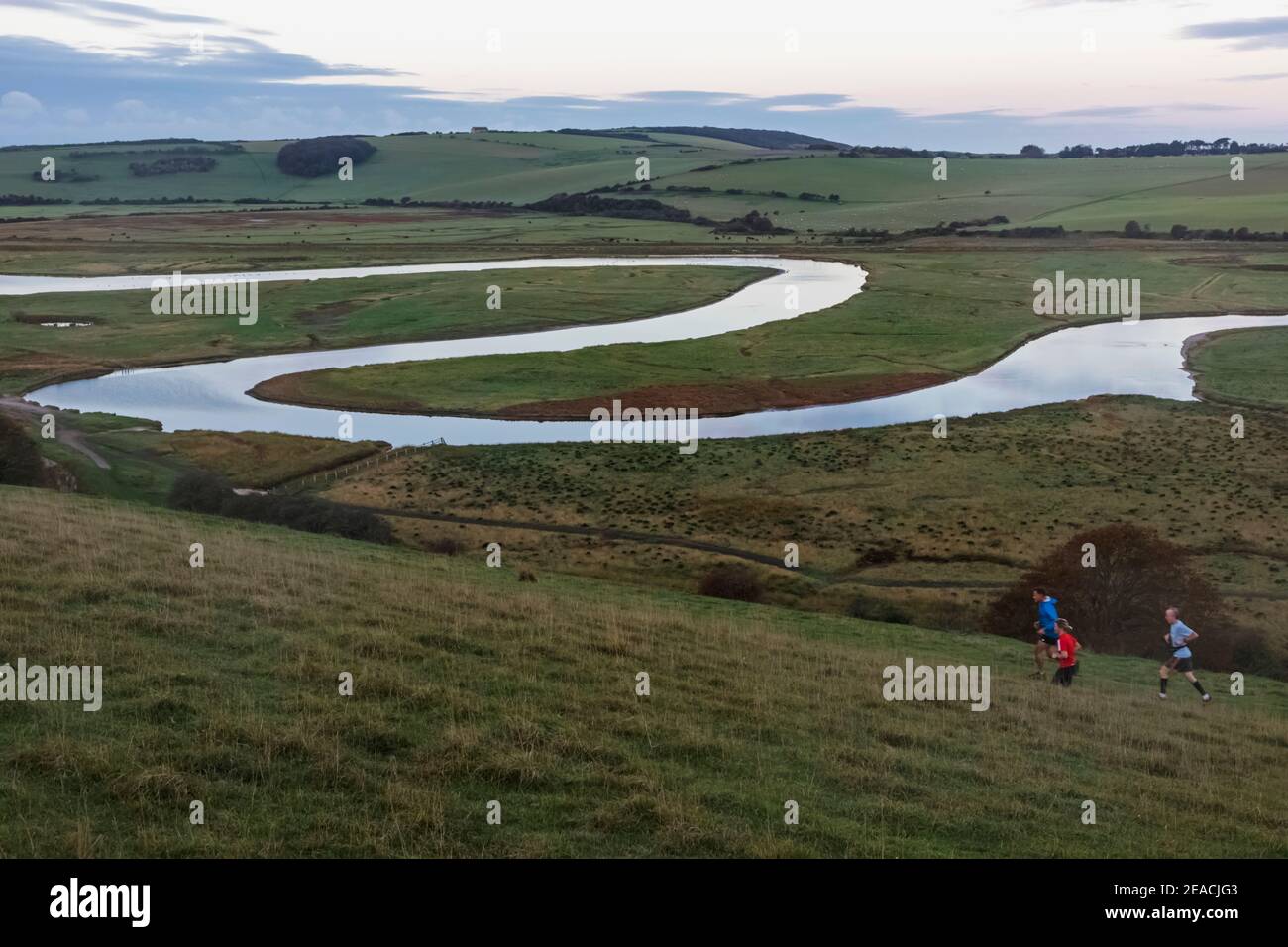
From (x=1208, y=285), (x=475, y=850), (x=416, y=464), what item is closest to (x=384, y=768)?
(x=475, y=850)

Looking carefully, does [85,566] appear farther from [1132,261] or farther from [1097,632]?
[1132,261]

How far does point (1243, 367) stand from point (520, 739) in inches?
3010

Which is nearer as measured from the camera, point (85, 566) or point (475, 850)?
point (475, 850)

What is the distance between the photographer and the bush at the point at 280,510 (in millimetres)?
38381

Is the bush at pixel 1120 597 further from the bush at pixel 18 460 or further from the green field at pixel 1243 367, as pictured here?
the green field at pixel 1243 367

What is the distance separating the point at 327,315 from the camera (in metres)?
101

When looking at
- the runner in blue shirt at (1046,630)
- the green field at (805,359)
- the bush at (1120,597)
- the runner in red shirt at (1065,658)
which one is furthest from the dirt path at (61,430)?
the runner in red shirt at (1065,658)

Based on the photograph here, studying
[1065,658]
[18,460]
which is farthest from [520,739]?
[18,460]

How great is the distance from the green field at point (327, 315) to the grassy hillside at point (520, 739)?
6157cm

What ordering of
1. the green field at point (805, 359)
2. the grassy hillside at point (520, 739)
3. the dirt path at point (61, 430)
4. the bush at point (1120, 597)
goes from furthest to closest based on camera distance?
the green field at point (805, 359), the dirt path at point (61, 430), the bush at point (1120, 597), the grassy hillside at point (520, 739)

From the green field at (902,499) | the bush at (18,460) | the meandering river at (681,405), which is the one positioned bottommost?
the green field at (902,499)

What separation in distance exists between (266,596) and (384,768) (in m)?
7.92
